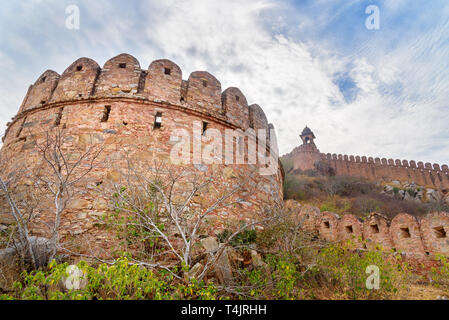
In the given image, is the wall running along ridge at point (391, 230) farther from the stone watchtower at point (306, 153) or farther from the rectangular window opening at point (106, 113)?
the stone watchtower at point (306, 153)

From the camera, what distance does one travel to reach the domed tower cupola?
39.7m

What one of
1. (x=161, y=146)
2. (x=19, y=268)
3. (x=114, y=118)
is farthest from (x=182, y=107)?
(x=19, y=268)

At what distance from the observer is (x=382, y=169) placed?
3203 centimetres

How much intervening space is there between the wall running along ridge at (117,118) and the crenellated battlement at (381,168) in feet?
99.0

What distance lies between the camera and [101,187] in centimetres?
534

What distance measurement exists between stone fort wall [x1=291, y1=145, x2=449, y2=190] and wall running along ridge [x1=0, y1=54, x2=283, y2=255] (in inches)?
1187

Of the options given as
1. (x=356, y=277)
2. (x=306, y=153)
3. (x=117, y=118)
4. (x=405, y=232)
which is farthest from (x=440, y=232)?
(x=306, y=153)

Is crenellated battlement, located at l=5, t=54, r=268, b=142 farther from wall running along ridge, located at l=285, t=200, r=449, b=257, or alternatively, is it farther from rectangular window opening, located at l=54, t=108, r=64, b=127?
wall running along ridge, located at l=285, t=200, r=449, b=257

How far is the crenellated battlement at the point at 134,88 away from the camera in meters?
6.64

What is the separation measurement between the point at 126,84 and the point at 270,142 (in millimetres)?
4959

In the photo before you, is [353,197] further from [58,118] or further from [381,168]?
[58,118]

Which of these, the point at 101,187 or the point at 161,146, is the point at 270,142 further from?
the point at 101,187

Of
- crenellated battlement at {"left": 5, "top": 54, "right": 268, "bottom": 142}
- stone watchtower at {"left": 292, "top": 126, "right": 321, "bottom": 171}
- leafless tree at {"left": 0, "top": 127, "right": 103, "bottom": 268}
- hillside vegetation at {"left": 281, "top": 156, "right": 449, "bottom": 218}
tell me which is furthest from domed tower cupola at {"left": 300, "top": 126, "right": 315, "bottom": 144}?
leafless tree at {"left": 0, "top": 127, "right": 103, "bottom": 268}

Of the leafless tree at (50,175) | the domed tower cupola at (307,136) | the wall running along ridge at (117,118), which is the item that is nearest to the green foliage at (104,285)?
the wall running along ridge at (117,118)
